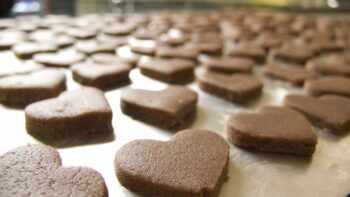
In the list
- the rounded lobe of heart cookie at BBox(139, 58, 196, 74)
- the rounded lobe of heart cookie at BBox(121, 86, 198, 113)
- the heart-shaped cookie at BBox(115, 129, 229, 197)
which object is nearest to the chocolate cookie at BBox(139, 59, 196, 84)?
the rounded lobe of heart cookie at BBox(139, 58, 196, 74)

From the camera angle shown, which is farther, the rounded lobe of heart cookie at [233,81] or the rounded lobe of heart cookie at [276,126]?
the rounded lobe of heart cookie at [233,81]

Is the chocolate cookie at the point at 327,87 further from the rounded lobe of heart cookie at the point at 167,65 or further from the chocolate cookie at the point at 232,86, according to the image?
the rounded lobe of heart cookie at the point at 167,65

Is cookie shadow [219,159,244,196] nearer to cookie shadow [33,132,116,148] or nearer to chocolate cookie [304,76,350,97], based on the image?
cookie shadow [33,132,116,148]

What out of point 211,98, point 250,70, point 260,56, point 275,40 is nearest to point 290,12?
point 275,40

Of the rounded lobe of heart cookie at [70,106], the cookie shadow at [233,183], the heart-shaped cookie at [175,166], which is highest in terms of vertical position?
the rounded lobe of heart cookie at [70,106]

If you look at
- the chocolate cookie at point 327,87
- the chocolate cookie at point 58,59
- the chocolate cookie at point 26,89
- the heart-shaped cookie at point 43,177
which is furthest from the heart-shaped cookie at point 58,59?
the chocolate cookie at point 327,87

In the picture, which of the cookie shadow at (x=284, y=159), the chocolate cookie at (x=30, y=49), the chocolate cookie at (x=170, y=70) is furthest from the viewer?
the chocolate cookie at (x=30, y=49)

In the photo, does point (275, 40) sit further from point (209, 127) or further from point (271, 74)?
point (209, 127)
